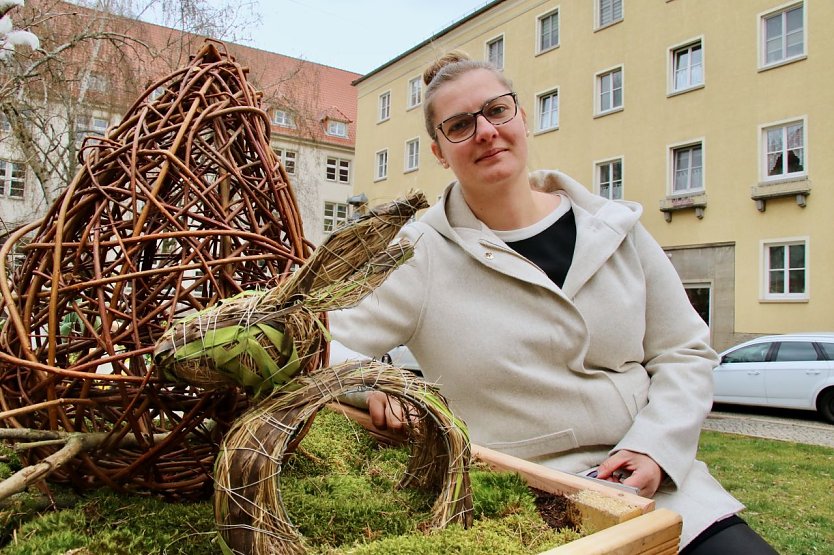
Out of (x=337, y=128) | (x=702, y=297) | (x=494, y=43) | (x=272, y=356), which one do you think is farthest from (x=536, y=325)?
(x=337, y=128)

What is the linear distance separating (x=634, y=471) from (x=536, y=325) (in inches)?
14.8

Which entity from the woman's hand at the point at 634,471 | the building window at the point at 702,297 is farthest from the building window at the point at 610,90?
the woman's hand at the point at 634,471

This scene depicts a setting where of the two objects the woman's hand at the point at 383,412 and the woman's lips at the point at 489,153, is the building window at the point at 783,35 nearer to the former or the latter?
the woman's lips at the point at 489,153

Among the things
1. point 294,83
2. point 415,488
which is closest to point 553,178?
point 415,488

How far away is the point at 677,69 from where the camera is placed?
1264cm

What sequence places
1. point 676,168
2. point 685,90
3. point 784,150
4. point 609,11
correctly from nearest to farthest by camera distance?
point 784,150 < point 685,90 < point 676,168 < point 609,11

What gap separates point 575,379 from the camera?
1.38 meters

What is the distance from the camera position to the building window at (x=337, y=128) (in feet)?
89.4

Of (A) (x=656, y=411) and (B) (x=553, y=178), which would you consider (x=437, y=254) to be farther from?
(A) (x=656, y=411)

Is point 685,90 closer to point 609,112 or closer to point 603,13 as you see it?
point 609,112

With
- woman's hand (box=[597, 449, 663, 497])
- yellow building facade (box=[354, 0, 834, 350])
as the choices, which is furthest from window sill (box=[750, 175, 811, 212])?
woman's hand (box=[597, 449, 663, 497])

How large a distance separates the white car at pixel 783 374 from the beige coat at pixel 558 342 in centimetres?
730

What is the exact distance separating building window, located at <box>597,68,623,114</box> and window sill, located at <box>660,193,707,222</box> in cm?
265

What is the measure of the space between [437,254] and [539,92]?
15047mm
